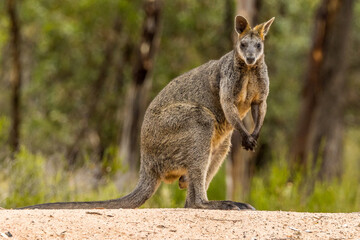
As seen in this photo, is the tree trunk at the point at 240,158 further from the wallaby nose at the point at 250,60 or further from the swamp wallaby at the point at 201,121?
the wallaby nose at the point at 250,60

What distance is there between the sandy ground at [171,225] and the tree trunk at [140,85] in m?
8.93

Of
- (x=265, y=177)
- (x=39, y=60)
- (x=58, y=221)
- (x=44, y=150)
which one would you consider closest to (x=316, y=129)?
(x=265, y=177)

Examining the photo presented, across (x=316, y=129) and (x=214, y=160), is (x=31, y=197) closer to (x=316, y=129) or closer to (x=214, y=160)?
(x=214, y=160)

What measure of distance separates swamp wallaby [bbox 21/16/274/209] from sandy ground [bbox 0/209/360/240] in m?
0.62

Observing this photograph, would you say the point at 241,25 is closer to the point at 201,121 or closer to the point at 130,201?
the point at 201,121

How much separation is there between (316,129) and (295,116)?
7256mm

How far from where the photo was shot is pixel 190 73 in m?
6.73

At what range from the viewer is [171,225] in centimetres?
485

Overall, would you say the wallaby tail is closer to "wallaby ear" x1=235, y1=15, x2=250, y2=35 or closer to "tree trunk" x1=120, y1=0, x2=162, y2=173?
"wallaby ear" x1=235, y1=15, x2=250, y2=35

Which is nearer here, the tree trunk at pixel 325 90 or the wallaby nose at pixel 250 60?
the wallaby nose at pixel 250 60

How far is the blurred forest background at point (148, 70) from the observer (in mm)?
14273

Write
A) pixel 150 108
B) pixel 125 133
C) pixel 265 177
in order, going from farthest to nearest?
pixel 125 133, pixel 265 177, pixel 150 108

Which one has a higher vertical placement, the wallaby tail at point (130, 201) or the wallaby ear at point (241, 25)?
the wallaby ear at point (241, 25)

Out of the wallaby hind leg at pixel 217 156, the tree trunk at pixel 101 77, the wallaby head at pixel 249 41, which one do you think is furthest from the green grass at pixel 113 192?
the tree trunk at pixel 101 77
